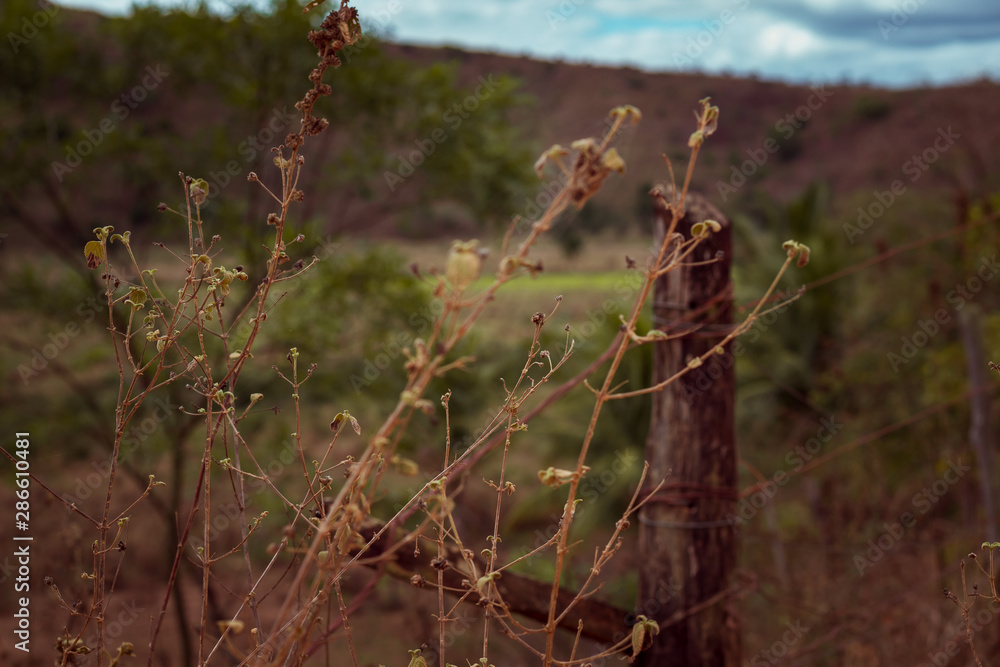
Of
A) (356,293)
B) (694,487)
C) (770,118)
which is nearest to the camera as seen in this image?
(694,487)

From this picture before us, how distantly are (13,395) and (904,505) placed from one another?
919cm

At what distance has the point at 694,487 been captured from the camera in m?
1.72

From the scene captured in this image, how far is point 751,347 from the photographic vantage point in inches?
395

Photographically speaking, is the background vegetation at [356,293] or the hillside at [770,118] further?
the hillside at [770,118]

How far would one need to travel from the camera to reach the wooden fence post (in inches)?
67.5

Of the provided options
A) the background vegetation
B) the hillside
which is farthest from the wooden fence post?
the hillside

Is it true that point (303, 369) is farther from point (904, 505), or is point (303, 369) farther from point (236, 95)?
point (904, 505)

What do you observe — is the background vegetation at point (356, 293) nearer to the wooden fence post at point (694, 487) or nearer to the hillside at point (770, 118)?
the wooden fence post at point (694, 487)

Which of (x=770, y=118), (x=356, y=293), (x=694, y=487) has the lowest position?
(x=694, y=487)

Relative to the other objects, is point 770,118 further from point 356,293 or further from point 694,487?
point 694,487

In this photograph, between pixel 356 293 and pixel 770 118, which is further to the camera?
pixel 770 118

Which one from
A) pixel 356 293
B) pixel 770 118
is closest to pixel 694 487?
pixel 356 293

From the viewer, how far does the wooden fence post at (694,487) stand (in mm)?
1715

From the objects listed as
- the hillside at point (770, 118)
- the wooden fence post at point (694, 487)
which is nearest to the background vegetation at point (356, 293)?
the wooden fence post at point (694, 487)
